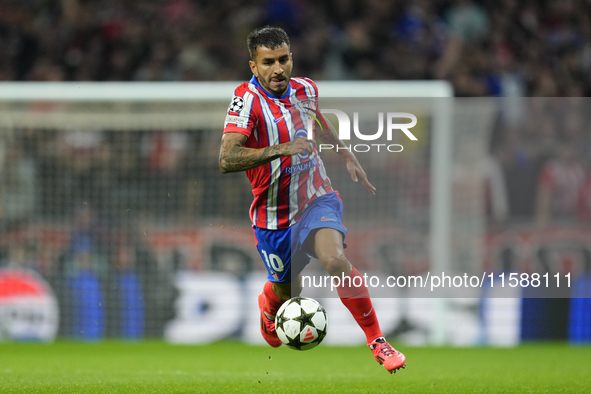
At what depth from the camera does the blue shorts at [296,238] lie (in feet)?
17.2

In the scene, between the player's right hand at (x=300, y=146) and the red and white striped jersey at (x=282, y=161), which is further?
the red and white striped jersey at (x=282, y=161)

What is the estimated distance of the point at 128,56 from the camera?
11.7 metres

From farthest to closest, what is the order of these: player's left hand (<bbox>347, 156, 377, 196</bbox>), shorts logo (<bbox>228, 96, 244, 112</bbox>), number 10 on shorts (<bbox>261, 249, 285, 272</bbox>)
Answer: number 10 on shorts (<bbox>261, 249, 285, 272</bbox>)
player's left hand (<bbox>347, 156, 377, 196</bbox>)
shorts logo (<bbox>228, 96, 244, 112</bbox>)

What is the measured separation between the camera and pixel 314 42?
11.7 meters

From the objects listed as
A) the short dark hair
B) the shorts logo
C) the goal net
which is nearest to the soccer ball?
the shorts logo

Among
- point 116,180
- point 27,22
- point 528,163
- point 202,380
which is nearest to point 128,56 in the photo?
point 27,22

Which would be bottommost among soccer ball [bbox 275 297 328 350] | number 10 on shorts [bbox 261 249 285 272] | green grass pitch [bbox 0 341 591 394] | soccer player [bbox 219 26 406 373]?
green grass pitch [bbox 0 341 591 394]

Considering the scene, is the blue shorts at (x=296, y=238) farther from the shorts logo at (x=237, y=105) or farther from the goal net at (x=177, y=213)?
the goal net at (x=177, y=213)

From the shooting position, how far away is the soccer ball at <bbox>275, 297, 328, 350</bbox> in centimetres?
497

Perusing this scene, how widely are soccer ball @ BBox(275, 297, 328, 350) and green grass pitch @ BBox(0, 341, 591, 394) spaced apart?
397 millimetres

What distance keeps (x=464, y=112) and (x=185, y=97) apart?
3.32 metres

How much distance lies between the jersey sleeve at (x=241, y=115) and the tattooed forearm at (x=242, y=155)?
8cm

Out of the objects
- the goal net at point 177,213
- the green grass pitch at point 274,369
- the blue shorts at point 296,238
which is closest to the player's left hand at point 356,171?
the blue shorts at point 296,238

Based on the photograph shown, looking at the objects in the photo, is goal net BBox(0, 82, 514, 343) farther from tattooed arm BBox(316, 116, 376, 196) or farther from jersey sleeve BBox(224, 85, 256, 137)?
jersey sleeve BBox(224, 85, 256, 137)
